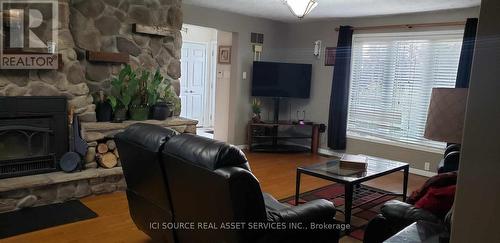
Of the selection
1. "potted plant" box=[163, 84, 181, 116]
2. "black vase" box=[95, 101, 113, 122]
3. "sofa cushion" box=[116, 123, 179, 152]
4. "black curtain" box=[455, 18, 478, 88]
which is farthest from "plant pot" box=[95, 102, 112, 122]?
"black curtain" box=[455, 18, 478, 88]

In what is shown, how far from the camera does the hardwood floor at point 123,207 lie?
2.87 meters

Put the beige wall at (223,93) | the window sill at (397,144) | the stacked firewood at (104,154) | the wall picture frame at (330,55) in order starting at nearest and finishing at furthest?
1. the stacked firewood at (104,154)
2. the window sill at (397,144)
3. the wall picture frame at (330,55)
4. the beige wall at (223,93)

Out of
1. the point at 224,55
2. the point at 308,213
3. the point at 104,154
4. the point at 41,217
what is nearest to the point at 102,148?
the point at 104,154

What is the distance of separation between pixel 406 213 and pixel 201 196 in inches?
47.9

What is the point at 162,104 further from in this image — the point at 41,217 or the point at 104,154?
the point at 41,217

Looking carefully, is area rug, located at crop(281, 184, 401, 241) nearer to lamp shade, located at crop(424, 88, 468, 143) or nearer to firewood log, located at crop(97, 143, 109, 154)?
lamp shade, located at crop(424, 88, 468, 143)

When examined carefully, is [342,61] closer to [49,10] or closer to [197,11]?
[197,11]

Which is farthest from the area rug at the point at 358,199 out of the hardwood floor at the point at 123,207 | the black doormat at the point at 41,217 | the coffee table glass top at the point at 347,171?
the black doormat at the point at 41,217

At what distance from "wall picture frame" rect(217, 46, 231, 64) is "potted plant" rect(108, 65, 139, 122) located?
8.07 feet

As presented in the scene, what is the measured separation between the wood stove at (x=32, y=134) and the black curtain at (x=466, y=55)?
4.55 m

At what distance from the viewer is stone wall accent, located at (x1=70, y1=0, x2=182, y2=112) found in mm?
3969

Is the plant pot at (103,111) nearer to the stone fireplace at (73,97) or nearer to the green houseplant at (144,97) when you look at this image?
the stone fireplace at (73,97)

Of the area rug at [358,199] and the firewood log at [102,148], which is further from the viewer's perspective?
the firewood log at [102,148]

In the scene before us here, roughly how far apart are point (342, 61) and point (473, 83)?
516 centimetres
